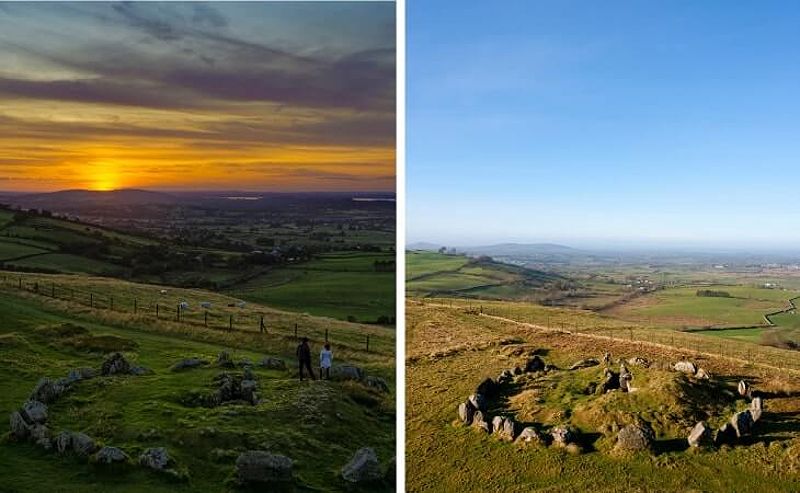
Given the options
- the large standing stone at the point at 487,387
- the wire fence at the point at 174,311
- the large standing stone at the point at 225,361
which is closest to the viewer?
the large standing stone at the point at 225,361

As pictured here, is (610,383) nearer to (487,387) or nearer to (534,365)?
(534,365)

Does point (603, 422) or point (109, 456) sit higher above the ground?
point (109, 456)

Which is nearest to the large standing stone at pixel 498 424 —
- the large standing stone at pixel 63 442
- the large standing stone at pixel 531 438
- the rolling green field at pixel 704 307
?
the large standing stone at pixel 531 438

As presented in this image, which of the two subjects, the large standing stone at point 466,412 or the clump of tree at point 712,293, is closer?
the large standing stone at point 466,412

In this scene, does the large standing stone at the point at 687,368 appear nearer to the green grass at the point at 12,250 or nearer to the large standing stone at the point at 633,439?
the large standing stone at the point at 633,439

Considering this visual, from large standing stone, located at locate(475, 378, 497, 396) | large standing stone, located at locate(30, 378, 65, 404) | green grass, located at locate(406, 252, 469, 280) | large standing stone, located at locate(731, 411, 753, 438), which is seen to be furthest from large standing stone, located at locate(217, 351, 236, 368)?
green grass, located at locate(406, 252, 469, 280)

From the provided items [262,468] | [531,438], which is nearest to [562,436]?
[531,438]

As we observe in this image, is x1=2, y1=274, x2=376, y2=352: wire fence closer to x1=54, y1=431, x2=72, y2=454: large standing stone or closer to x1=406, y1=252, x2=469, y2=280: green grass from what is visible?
x1=54, y1=431, x2=72, y2=454: large standing stone
